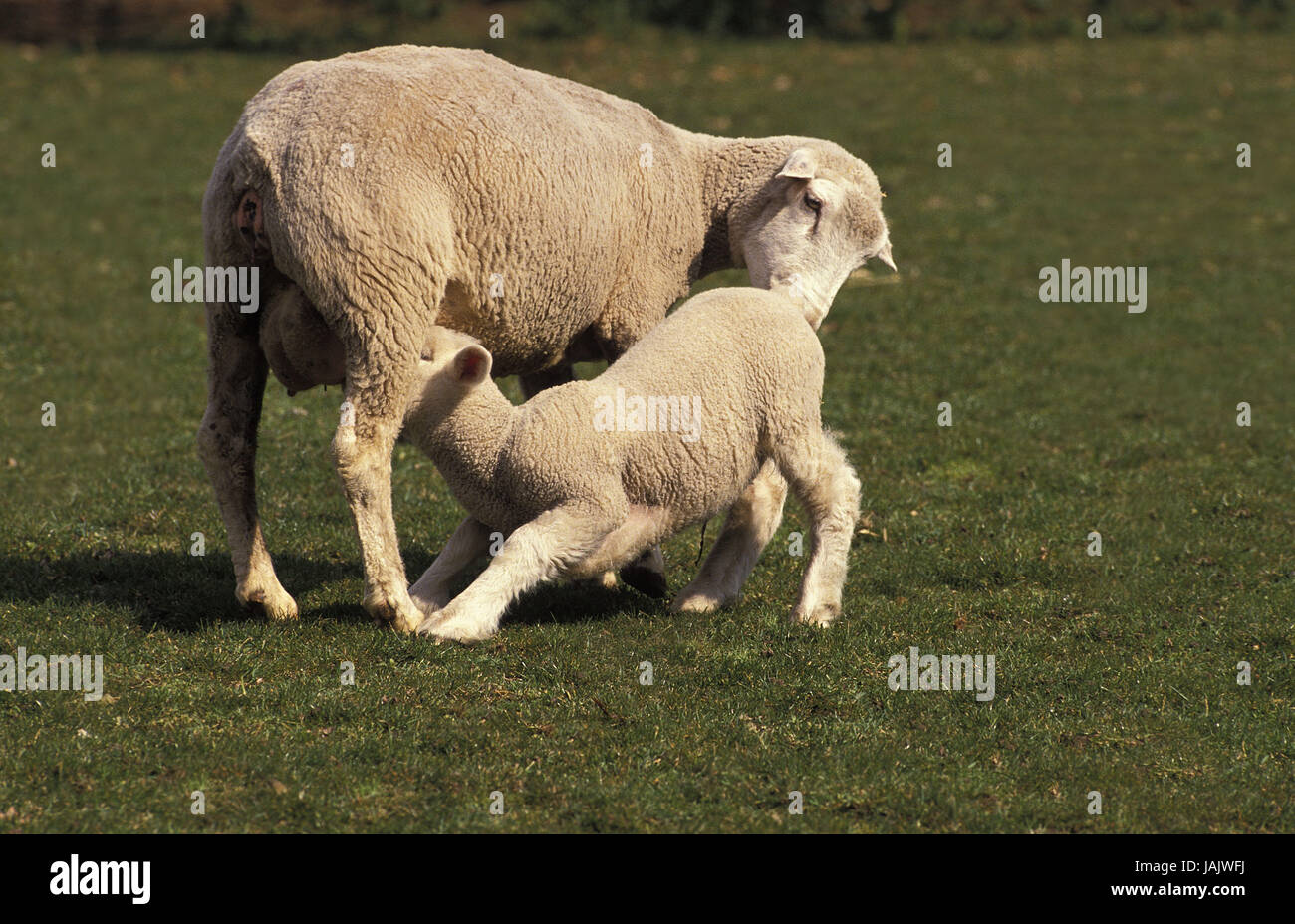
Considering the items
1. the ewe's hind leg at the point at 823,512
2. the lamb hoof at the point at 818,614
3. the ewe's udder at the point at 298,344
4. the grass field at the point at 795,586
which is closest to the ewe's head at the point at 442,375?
the ewe's udder at the point at 298,344

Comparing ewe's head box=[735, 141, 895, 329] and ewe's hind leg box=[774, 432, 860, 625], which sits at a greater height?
ewe's head box=[735, 141, 895, 329]

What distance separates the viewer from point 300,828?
5.69 meters

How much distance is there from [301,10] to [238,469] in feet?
74.6

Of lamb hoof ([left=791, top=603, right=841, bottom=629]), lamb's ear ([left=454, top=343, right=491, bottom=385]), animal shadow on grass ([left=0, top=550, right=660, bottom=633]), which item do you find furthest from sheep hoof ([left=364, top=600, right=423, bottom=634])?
lamb hoof ([left=791, top=603, right=841, bottom=629])

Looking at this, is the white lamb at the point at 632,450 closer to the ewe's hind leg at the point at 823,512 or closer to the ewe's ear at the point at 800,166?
the ewe's hind leg at the point at 823,512

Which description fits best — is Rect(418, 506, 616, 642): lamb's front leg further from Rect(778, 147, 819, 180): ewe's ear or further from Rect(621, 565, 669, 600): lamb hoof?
Rect(778, 147, 819, 180): ewe's ear

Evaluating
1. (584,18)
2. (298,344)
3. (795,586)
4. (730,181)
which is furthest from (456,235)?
(584,18)

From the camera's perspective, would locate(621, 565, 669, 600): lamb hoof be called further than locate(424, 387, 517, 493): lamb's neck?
Yes

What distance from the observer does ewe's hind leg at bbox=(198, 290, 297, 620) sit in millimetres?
7789

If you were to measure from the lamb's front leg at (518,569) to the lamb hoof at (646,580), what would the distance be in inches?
51.6

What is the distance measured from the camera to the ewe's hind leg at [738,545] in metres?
8.47

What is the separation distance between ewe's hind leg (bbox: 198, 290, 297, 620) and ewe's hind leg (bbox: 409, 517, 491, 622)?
0.69 meters

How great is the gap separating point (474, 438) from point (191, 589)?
2.13 metres

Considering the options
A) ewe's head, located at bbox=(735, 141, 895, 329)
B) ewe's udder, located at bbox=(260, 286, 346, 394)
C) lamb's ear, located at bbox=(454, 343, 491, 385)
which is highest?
ewe's head, located at bbox=(735, 141, 895, 329)
